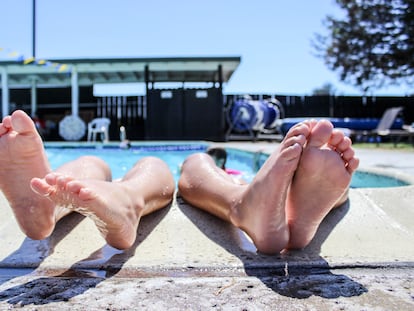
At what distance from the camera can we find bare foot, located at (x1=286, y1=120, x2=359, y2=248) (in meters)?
1.34

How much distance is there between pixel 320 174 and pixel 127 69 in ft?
41.2

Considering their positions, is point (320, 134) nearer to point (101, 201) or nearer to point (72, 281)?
point (101, 201)

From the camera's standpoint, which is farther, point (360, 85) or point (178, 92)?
point (360, 85)

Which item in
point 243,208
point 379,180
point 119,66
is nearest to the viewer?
point 243,208

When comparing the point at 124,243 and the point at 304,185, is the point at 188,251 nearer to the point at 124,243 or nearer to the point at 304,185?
the point at 124,243

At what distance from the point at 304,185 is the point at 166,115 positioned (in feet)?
40.5

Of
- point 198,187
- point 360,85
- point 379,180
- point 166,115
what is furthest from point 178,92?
point 198,187

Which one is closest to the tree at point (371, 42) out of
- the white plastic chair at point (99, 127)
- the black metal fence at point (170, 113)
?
the black metal fence at point (170, 113)

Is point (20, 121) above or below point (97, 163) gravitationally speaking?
above

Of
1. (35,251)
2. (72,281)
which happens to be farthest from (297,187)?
(35,251)

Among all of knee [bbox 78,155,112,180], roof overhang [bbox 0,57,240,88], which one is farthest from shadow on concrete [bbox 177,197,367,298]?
roof overhang [bbox 0,57,240,88]

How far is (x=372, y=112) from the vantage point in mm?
17312

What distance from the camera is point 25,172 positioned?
1.46m

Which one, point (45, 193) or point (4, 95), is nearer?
point (45, 193)
